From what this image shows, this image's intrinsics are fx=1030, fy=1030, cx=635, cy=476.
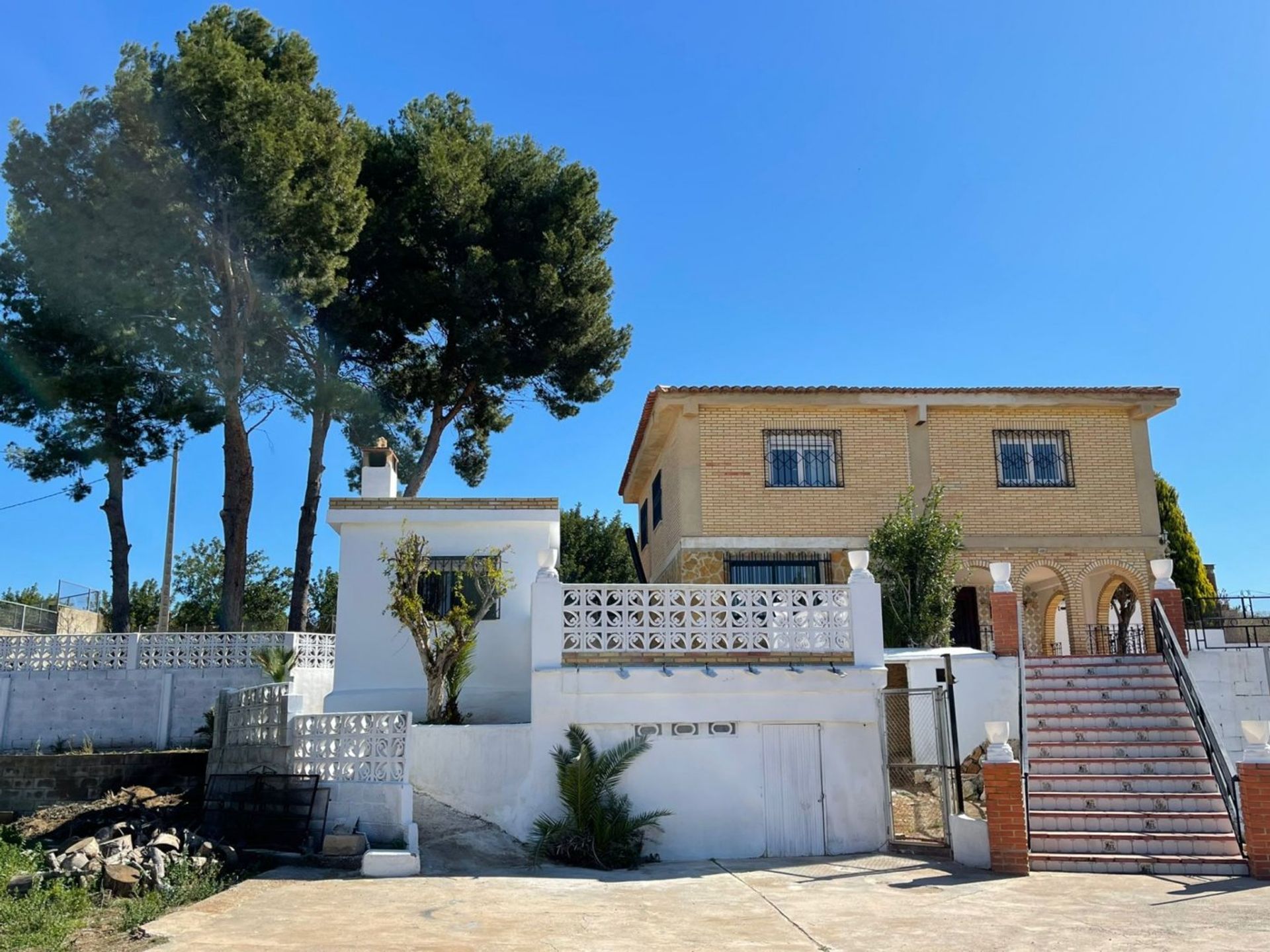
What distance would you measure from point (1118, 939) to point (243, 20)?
2360 centimetres

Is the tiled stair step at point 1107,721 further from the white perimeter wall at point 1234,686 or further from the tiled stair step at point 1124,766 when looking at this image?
the white perimeter wall at point 1234,686

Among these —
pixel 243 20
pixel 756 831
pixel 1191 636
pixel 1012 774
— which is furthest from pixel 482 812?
pixel 243 20

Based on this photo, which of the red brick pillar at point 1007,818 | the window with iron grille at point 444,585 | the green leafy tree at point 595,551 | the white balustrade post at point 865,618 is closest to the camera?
the red brick pillar at point 1007,818

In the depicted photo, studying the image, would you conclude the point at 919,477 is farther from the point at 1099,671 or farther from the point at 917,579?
the point at 1099,671

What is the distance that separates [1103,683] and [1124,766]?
223 cm

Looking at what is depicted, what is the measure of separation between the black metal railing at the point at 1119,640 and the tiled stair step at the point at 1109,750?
5.60 meters

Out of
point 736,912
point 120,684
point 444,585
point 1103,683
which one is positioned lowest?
point 736,912

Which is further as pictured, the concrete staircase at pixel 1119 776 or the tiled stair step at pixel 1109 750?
the tiled stair step at pixel 1109 750

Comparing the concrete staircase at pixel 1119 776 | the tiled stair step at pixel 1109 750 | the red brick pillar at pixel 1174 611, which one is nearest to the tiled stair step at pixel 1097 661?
the concrete staircase at pixel 1119 776

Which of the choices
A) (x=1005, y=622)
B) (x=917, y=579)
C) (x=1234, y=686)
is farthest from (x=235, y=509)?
(x=1234, y=686)

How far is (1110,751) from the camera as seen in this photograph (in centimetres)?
1251

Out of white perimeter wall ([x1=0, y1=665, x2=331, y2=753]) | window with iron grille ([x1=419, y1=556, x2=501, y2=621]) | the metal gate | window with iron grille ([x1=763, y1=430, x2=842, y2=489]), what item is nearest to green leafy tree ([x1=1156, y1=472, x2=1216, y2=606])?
window with iron grille ([x1=763, y1=430, x2=842, y2=489])

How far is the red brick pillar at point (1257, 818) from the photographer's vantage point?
33.6 ft

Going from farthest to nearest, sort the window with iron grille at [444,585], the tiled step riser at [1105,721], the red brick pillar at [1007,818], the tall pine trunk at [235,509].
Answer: the tall pine trunk at [235,509] < the window with iron grille at [444,585] < the tiled step riser at [1105,721] < the red brick pillar at [1007,818]
